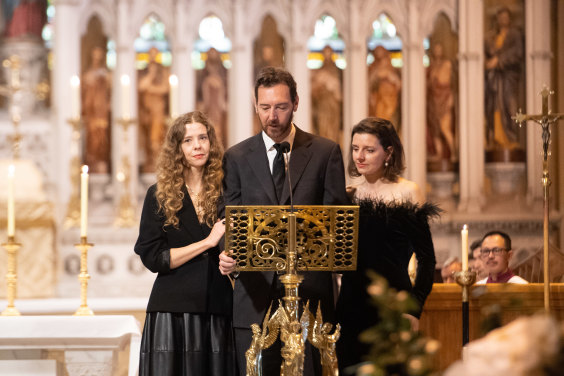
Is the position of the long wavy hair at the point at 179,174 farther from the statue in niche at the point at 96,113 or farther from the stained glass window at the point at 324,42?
the stained glass window at the point at 324,42

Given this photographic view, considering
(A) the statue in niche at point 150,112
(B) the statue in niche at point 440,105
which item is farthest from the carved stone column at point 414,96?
(A) the statue in niche at point 150,112

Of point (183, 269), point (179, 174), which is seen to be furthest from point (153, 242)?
point (179, 174)

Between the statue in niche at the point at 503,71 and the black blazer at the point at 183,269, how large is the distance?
6.95 meters

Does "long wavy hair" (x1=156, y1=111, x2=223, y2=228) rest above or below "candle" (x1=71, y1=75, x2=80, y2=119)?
below

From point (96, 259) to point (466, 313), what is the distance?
20.4 ft

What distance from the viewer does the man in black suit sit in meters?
3.49

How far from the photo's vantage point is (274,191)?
11.6 ft

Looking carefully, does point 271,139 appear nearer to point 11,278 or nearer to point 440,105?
point 11,278

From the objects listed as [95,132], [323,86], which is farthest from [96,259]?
[323,86]

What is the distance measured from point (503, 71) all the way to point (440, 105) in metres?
0.82

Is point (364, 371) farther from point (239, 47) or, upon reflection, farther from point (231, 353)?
point (239, 47)

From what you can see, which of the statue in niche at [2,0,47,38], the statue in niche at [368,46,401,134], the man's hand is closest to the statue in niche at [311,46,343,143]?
the statue in niche at [368,46,401,134]

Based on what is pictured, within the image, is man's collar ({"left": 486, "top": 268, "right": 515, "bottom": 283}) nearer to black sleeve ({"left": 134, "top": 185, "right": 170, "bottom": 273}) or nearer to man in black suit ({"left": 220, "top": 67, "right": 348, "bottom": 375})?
man in black suit ({"left": 220, "top": 67, "right": 348, "bottom": 375})

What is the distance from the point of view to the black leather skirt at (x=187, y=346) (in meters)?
3.76
